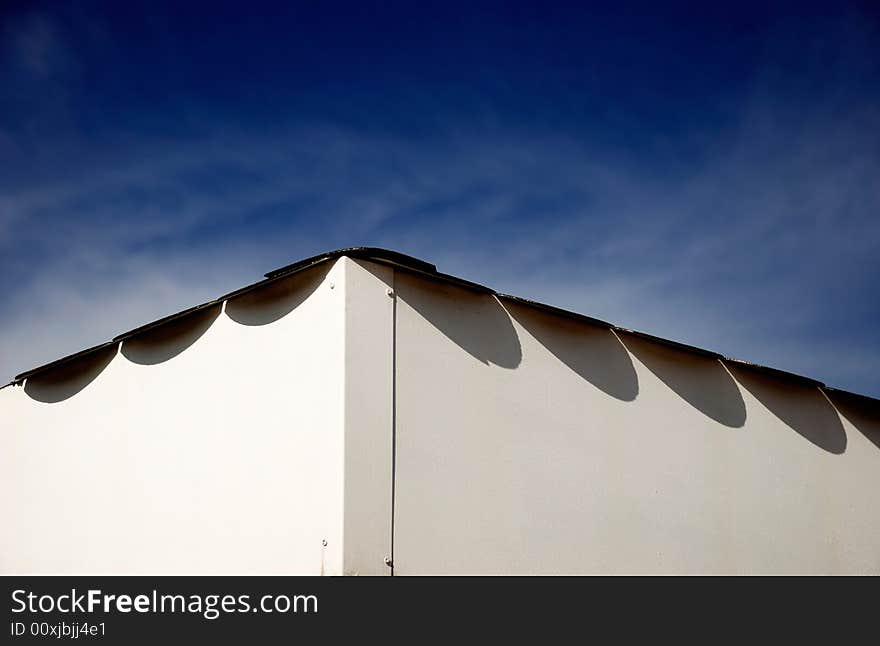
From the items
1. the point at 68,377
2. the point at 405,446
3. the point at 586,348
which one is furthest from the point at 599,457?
the point at 68,377

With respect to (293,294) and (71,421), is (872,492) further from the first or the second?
(71,421)

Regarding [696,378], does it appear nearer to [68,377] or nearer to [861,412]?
[861,412]

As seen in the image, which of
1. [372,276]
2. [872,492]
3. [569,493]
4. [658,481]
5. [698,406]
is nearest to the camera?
[372,276]

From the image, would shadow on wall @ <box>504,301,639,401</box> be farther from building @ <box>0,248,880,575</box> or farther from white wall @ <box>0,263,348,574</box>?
white wall @ <box>0,263,348,574</box>

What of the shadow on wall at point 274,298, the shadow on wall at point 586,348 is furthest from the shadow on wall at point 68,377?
the shadow on wall at point 586,348

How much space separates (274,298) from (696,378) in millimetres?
3380

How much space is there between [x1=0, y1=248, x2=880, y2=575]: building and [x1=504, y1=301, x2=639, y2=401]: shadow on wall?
2 cm

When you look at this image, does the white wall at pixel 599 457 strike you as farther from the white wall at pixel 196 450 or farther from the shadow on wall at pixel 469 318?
the white wall at pixel 196 450

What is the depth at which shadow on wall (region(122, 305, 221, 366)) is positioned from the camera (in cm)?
601

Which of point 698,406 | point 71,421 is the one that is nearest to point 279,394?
point 71,421

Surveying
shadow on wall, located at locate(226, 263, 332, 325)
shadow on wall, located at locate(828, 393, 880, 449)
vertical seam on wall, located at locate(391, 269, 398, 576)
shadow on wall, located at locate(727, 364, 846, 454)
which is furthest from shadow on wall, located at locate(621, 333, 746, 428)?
shadow on wall, located at locate(226, 263, 332, 325)

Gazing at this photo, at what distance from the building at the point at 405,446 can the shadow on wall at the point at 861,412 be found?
0.27 meters
